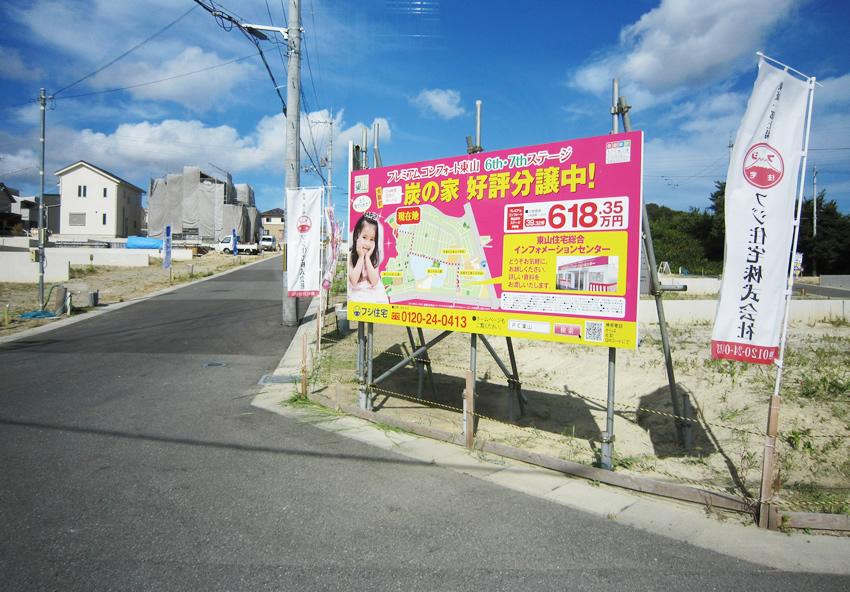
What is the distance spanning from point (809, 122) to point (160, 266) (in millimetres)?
43231

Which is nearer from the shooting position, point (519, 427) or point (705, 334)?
point (519, 427)

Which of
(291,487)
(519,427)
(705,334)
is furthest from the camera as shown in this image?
(705,334)

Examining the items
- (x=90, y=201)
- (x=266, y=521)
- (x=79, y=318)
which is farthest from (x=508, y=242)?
(x=90, y=201)

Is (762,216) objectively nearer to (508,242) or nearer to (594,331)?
(594,331)

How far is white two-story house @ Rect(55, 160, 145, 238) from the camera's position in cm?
6450

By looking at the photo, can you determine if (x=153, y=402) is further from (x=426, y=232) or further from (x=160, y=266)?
(x=160, y=266)

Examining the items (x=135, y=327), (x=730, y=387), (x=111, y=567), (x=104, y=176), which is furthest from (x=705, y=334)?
(x=104, y=176)

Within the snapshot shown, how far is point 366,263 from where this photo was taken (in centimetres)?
752

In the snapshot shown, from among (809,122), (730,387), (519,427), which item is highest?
(809,122)

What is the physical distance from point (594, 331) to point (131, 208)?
7889 cm

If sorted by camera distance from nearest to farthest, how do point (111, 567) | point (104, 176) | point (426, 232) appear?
point (111, 567), point (426, 232), point (104, 176)

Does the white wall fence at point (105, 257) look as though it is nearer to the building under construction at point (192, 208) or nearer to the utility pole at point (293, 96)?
the utility pole at point (293, 96)

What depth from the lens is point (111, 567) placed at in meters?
3.39

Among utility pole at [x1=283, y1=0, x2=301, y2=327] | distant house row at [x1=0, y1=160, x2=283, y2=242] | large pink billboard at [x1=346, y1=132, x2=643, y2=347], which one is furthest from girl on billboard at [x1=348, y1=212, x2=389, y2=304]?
distant house row at [x1=0, y1=160, x2=283, y2=242]
